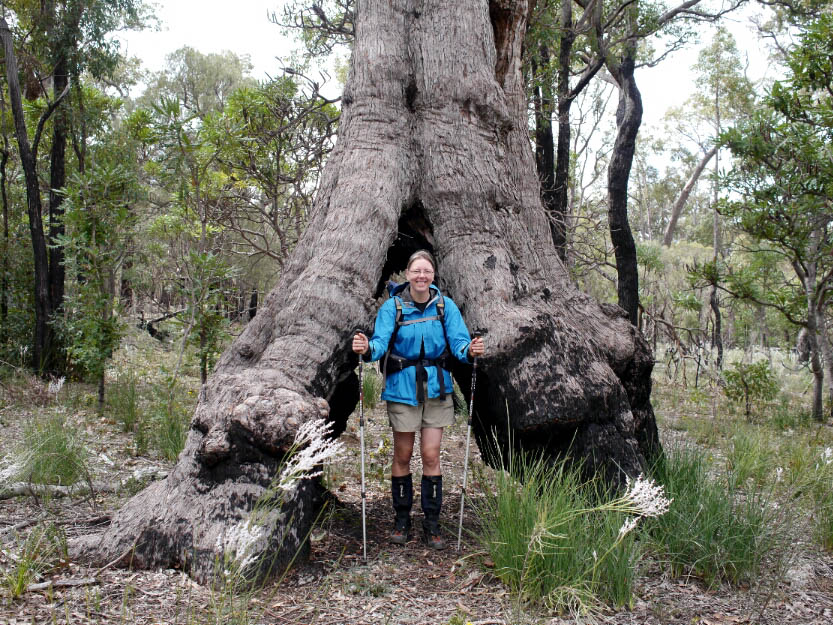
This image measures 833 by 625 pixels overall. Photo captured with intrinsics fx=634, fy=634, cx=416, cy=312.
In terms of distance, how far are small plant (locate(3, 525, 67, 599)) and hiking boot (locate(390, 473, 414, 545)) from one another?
72.9 inches

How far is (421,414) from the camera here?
13.1 ft

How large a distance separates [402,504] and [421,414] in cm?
60

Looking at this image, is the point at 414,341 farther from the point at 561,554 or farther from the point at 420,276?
the point at 561,554

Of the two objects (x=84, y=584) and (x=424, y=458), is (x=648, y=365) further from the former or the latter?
(x=84, y=584)

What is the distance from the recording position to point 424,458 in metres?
4.00

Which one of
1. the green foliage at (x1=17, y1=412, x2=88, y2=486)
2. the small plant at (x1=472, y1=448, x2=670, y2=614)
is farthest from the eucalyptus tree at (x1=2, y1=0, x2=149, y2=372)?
the small plant at (x1=472, y1=448, x2=670, y2=614)

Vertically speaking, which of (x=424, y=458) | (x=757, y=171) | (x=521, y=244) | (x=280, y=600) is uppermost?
(x=757, y=171)

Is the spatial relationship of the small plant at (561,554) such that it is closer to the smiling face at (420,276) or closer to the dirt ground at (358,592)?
the dirt ground at (358,592)

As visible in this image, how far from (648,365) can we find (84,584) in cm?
394

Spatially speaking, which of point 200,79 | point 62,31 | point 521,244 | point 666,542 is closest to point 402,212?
point 521,244

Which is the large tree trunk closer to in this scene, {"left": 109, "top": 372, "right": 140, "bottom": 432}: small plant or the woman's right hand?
the woman's right hand

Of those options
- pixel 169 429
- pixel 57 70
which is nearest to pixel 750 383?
pixel 169 429

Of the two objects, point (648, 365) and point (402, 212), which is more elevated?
point (402, 212)

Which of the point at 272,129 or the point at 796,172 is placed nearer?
the point at 796,172
